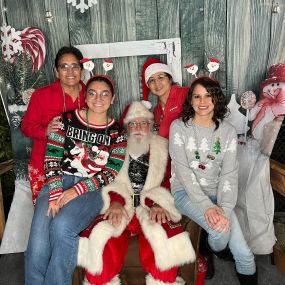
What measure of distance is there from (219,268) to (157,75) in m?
1.49

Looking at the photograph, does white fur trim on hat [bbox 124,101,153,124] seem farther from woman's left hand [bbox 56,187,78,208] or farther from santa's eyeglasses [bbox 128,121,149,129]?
woman's left hand [bbox 56,187,78,208]

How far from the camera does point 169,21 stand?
280cm

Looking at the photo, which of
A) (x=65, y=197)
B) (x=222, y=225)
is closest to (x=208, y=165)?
(x=222, y=225)

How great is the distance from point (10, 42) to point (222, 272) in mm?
2429

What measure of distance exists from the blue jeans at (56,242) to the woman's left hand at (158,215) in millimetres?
359

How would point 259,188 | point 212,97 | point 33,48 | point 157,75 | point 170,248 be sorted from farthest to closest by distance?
point 33,48 → point 157,75 → point 259,188 → point 212,97 → point 170,248

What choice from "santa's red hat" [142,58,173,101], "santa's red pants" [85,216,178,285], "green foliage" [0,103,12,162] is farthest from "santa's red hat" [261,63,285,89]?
"green foliage" [0,103,12,162]

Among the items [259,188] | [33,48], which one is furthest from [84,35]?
[259,188]

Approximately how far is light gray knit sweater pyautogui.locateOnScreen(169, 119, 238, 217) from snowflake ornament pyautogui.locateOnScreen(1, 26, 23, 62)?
59.5 inches

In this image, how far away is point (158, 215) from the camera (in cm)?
227

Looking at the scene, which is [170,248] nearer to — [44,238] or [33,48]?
[44,238]

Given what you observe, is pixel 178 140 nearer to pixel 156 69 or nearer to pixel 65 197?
pixel 156 69

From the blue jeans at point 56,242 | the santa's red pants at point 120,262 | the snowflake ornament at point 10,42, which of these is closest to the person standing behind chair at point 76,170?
the blue jeans at point 56,242

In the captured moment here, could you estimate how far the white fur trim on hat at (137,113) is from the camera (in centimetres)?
255
